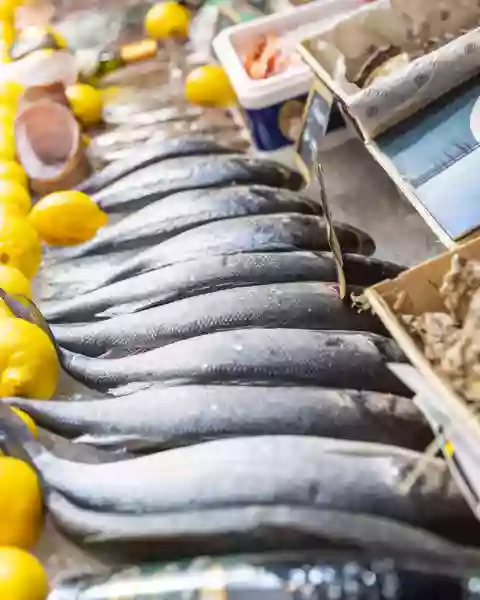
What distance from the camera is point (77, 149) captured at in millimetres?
1254

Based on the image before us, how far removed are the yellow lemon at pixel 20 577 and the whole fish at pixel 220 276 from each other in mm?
347

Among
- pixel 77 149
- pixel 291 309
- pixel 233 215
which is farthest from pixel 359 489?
pixel 77 149

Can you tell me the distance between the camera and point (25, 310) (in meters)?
0.92

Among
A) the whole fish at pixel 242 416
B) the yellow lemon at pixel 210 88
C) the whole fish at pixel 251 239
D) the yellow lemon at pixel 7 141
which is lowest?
the whole fish at pixel 242 416

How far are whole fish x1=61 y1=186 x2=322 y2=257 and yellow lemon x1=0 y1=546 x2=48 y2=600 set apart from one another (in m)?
0.48

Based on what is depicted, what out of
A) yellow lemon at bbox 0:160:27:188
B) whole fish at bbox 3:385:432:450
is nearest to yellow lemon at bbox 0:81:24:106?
yellow lemon at bbox 0:160:27:188

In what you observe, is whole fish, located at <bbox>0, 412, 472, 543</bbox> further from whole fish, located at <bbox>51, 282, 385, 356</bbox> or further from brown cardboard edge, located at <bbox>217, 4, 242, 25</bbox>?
brown cardboard edge, located at <bbox>217, 4, 242, 25</bbox>

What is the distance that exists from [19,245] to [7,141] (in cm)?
29

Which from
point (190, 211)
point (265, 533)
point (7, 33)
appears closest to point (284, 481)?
point (265, 533)

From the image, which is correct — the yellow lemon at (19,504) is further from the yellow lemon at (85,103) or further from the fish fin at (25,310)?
the yellow lemon at (85,103)

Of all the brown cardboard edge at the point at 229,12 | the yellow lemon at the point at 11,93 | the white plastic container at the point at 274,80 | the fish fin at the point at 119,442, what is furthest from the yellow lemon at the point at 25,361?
the brown cardboard edge at the point at 229,12

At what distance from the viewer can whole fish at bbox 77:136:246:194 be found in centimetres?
121

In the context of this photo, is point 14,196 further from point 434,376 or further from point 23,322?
point 434,376

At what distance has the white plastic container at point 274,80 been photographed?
116 cm
